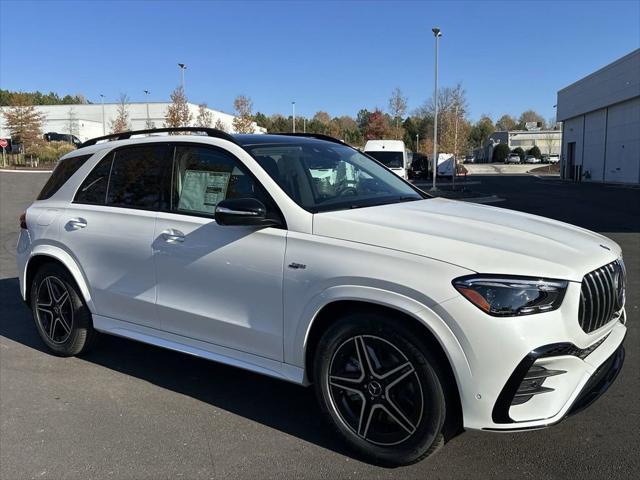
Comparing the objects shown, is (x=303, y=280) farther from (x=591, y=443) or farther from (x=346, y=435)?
(x=591, y=443)

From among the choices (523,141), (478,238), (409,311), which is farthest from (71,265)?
(523,141)

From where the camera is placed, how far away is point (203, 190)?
396 cm

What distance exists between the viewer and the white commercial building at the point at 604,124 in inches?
1475

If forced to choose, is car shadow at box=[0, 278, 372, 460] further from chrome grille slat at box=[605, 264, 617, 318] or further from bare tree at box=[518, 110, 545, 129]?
bare tree at box=[518, 110, 545, 129]

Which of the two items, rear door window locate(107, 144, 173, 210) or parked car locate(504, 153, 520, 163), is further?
parked car locate(504, 153, 520, 163)

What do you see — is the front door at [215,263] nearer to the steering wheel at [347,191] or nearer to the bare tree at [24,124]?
the steering wheel at [347,191]

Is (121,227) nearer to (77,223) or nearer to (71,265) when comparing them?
(77,223)

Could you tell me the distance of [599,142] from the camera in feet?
143

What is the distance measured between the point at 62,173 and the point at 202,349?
2313 mm

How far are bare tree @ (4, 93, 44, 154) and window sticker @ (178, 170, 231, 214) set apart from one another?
5453cm

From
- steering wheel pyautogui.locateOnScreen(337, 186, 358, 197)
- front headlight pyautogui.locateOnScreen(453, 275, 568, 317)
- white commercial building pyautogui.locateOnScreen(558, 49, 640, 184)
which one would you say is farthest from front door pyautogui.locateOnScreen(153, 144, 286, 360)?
white commercial building pyautogui.locateOnScreen(558, 49, 640, 184)

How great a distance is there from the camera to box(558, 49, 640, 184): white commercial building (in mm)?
37469

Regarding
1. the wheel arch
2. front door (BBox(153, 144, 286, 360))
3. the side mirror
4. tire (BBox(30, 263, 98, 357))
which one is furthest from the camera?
tire (BBox(30, 263, 98, 357))

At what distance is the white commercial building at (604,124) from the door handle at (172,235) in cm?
3942
